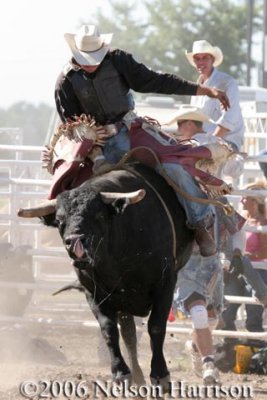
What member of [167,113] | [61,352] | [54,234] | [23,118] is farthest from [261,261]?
[23,118]

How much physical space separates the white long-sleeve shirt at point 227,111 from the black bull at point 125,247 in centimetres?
147

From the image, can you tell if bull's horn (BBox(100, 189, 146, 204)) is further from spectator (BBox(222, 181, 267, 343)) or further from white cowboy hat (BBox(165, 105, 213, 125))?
spectator (BBox(222, 181, 267, 343))

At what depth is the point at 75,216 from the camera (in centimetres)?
661

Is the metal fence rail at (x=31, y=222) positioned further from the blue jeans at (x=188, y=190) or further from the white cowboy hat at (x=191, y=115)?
the blue jeans at (x=188, y=190)

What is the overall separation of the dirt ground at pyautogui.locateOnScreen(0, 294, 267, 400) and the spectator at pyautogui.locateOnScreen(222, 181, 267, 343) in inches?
22.4

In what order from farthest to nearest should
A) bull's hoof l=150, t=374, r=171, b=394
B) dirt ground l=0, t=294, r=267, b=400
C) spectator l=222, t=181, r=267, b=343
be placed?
spectator l=222, t=181, r=267, b=343
dirt ground l=0, t=294, r=267, b=400
bull's hoof l=150, t=374, r=171, b=394

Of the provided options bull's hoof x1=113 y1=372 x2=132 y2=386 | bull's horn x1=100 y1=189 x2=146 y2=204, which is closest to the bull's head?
bull's horn x1=100 y1=189 x2=146 y2=204

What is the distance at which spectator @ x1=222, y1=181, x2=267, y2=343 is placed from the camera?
9242 millimetres

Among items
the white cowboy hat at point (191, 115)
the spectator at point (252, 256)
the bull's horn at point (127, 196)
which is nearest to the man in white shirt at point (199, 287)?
the white cowboy hat at point (191, 115)

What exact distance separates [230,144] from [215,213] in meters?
0.69

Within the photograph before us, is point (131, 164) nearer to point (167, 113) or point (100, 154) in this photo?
point (100, 154)

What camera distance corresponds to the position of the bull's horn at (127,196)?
6.68m

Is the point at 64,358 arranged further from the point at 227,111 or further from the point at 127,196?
the point at 127,196

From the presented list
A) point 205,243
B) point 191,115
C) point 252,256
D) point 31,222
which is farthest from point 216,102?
point 31,222
